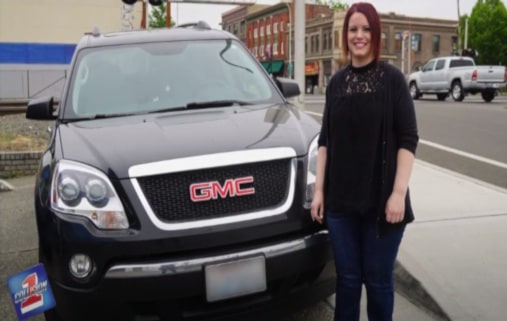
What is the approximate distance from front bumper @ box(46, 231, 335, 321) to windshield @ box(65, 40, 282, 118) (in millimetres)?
1424

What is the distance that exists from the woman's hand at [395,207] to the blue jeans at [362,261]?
0.34ft

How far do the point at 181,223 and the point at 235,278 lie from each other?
1.21ft

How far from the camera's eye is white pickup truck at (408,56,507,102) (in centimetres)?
2297

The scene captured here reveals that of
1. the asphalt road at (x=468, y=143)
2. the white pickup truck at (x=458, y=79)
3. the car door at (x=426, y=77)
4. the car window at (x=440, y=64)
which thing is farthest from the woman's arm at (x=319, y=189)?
the car door at (x=426, y=77)

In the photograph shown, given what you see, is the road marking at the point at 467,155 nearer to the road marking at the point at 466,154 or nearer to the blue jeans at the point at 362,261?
the road marking at the point at 466,154

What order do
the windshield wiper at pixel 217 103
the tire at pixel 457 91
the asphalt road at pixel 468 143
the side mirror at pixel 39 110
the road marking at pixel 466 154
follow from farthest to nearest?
the tire at pixel 457 91 → the road marking at pixel 466 154 → the asphalt road at pixel 468 143 → the side mirror at pixel 39 110 → the windshield wiper at pixel 217 103

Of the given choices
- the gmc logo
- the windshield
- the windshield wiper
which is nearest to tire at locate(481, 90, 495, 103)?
the windshield

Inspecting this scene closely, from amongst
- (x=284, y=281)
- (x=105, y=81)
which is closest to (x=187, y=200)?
(x=284, y=281)

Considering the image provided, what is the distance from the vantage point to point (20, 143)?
31.4ft

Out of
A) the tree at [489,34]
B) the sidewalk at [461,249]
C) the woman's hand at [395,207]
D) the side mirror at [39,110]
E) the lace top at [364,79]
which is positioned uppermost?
the tree at [489,34]

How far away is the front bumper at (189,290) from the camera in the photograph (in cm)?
266

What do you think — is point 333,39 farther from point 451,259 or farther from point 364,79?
point 364,79

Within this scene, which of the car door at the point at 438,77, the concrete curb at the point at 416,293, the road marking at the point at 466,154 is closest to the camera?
the concrete curb at the point at 416,293

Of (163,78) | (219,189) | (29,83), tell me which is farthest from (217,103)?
(29,83)
